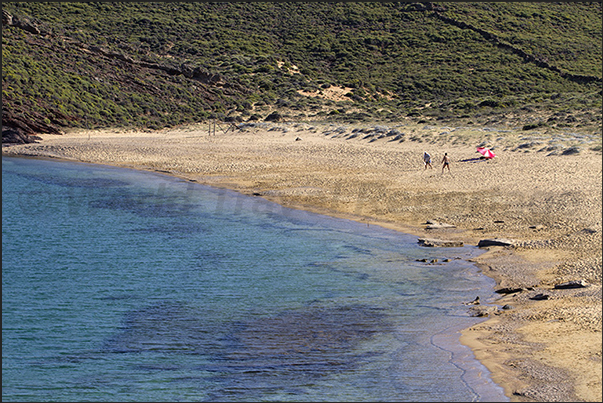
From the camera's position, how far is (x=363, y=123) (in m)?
43.9

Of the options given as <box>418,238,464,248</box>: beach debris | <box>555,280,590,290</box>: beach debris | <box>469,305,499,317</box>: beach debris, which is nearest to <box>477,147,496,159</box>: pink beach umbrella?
<box>418,238,464,248</box>: beach debris

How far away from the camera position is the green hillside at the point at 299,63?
4778 centimetres

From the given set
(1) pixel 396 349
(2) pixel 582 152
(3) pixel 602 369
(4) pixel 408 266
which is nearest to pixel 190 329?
(1) pixel 396 349

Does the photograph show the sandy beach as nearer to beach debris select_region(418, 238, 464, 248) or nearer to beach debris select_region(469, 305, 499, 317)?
beach debris select_region(469, 305, 499, 317)

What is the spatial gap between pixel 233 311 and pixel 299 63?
61.2 meters

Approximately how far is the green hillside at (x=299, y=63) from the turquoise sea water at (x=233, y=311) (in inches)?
798

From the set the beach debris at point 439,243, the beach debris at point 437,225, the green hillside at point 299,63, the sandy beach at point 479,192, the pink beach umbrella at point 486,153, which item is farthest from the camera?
the green hillside at point 299,63

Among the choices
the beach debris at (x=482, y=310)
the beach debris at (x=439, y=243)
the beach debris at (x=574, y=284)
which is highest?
the beach debris at (x=574, y=284)

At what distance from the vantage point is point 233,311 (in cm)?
1282

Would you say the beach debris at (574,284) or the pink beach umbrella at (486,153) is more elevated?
the pink beach umbrella at (486,153)

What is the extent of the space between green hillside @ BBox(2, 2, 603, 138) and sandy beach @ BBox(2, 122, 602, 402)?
603 cm

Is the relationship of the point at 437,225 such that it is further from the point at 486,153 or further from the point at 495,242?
the point at 486,153

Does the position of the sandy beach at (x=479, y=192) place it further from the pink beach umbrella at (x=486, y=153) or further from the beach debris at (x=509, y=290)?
the pink beach umbrella at (x=486, y=153)

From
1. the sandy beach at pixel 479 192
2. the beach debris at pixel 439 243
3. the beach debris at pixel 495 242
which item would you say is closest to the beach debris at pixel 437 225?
the sandy beach at pixel 479 192
